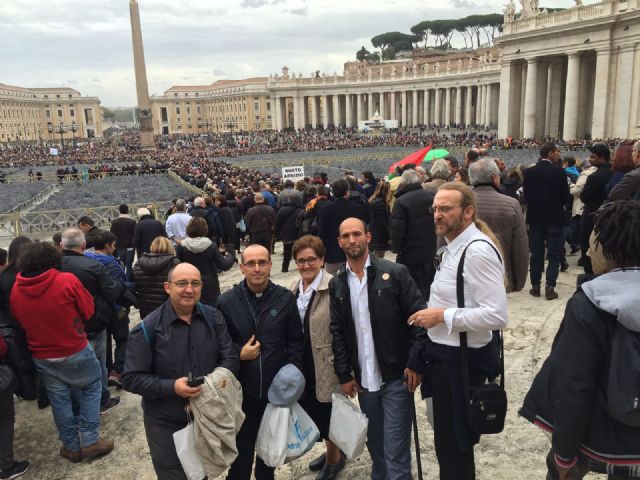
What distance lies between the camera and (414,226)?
604cm

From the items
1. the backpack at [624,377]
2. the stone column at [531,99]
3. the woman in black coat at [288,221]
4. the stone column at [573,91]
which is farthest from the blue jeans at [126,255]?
the stone column at [531,99]

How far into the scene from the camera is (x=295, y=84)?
94.4 m

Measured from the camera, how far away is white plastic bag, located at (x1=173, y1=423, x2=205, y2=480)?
125 inches

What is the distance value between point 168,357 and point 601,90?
41.0 metres

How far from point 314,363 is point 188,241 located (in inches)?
105

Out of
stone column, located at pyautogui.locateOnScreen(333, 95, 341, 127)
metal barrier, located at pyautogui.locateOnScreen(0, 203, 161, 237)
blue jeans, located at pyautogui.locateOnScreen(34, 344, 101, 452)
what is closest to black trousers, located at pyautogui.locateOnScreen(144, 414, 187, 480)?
blue jeans, located at pyautogui.locateOnScreen(34, 344, 101, 452)

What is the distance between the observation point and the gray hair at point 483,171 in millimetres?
5141

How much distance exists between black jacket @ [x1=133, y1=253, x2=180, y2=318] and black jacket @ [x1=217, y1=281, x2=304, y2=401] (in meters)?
1.82

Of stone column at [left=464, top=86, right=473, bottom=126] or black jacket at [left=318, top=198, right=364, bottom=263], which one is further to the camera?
stone column at [left=464, top=86, right=473, bottom=126]

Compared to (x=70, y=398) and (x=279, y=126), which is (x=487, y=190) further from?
(x=279, y=126)

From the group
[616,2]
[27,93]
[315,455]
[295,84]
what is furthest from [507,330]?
[27,93]

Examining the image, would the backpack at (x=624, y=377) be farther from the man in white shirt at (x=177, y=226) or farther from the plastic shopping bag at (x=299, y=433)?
the man in white shirt at (x=177, y=226)

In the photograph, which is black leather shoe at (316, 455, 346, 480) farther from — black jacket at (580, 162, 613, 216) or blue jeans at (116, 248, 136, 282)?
blue jeans at (116, 248, 136, 282)

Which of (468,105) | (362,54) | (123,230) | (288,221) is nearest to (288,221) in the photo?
(288,221)
